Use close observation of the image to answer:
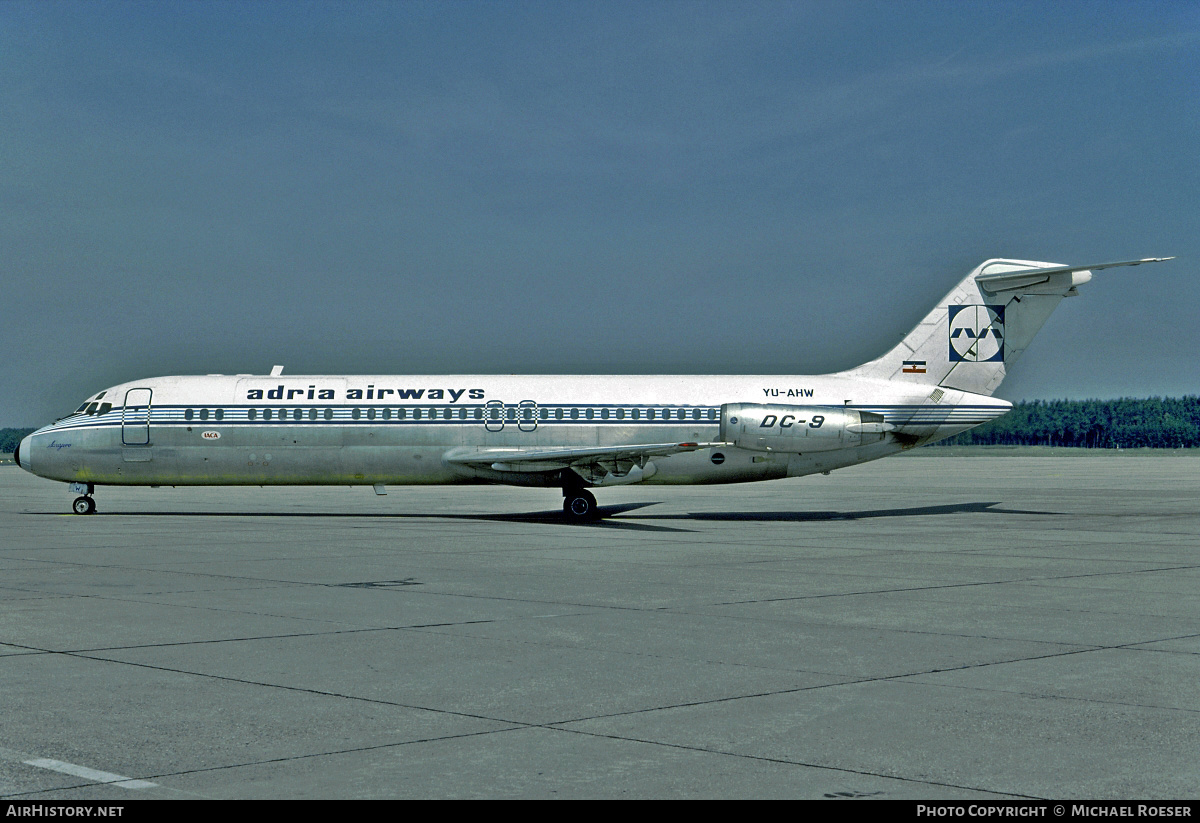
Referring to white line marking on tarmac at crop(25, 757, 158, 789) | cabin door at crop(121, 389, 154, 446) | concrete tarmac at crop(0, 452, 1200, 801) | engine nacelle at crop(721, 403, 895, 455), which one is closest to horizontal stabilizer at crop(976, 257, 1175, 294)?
engine nacelle at crop(721, 403, 895, 455)

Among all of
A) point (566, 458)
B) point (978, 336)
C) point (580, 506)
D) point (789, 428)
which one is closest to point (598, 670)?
point (566, 458)

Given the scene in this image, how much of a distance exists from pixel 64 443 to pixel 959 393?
2375 cm

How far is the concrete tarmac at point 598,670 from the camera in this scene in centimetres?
684

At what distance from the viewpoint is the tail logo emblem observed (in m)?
32.2

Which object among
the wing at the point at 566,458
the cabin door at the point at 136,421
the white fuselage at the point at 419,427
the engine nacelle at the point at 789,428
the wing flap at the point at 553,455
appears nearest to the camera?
the wing flap at the point at 553,455

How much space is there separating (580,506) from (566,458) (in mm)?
1676

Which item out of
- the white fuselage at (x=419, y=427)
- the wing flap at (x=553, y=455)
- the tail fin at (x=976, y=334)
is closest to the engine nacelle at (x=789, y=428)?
the white fuselage at (x=419, y=427)

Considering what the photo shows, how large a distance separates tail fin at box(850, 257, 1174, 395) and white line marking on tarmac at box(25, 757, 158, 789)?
27625mm

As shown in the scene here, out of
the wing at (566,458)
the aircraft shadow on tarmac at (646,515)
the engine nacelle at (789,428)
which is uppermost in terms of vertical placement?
the engine nacelle at (789,428)

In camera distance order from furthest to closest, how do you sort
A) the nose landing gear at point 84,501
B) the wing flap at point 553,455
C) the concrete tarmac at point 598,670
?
the nose landing gear at point 84,501 → the wing flap at point 553,455 → the concrete tarmac at point 598,670

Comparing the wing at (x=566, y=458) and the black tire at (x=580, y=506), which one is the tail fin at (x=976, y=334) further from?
the black tire at (x=580, y=506)

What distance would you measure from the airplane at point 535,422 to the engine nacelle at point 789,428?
36 millimetres

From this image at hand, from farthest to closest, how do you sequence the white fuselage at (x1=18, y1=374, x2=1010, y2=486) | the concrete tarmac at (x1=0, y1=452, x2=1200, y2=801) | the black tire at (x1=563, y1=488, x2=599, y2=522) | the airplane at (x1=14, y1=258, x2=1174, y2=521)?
the white fuselage at (x1=18, y1=374, x2=1010, y2=486), the airplane at (x1=14, y1=258, x2=1174, y2=521), the black tire at (x1=563, y1=488, x2=599, y2=522), the concrete tarmac at (x1=0, y1=452, x2=1200, y2=801)

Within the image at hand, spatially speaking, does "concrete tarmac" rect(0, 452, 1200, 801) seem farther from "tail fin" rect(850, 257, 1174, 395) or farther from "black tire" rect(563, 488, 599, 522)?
"tail fin" rect(850, 257, 1174, 395)
